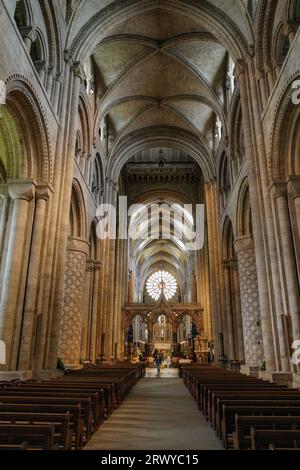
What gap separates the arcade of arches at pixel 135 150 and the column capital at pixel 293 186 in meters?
0.04

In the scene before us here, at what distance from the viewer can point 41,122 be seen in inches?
406

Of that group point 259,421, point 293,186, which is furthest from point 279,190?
point 259,421

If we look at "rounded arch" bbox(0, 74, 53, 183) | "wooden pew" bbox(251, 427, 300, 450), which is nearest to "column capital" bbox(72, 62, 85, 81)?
"rounded arch" bbox(0, 74, 53, 183)

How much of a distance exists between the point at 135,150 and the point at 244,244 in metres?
11.8

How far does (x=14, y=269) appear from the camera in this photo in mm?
9367

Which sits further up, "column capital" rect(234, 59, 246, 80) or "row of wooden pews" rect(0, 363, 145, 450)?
"column capital" rect(234, 59, 246, 80)

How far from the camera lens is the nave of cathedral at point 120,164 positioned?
9.11m

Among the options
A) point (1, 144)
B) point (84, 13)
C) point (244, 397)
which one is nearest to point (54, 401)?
point (244, 397)

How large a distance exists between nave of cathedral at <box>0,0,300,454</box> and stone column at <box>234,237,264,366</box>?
7cm

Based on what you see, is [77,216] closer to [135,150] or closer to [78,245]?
[78,245]

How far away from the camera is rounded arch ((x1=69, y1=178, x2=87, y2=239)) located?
15.1 m

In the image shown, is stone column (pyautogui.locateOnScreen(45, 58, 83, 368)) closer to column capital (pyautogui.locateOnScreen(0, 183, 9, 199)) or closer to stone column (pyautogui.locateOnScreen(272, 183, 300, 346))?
column capital (pyautogui.locateOnScreen(0, 183, 9, 199))

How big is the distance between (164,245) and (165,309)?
2201 cm

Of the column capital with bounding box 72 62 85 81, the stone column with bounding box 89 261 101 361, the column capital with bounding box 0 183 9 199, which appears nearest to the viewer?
the column capital with bounding box 0 183 9 199
